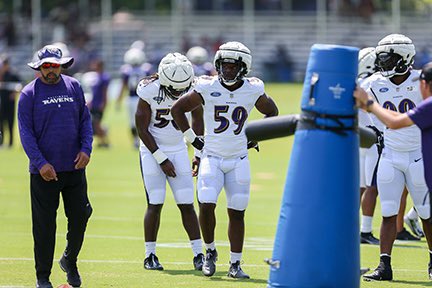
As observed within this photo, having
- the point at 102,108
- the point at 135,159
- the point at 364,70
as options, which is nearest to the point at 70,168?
the point at 364,70

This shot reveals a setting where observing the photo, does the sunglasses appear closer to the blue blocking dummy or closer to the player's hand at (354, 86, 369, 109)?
the blue blocking dummy

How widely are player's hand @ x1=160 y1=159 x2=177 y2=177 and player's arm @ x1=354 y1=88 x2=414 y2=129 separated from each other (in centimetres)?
Answer: 300

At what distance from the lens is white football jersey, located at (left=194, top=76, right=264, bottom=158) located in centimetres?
1005

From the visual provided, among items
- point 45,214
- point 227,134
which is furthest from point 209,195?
point 45,214

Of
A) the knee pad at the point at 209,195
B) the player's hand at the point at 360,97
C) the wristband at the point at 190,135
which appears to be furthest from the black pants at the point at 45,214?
the player's hand at the point at 360,97

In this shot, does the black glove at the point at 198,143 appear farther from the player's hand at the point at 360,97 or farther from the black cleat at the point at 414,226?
the black cleat at the point at 414,226

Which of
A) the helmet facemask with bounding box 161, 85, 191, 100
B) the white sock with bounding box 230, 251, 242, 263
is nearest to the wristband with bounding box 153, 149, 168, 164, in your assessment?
the helmet facemask with bounding box 161, 85, 191, 100

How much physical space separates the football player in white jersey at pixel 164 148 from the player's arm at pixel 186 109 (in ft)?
1.29

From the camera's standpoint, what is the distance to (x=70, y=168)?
9188mm

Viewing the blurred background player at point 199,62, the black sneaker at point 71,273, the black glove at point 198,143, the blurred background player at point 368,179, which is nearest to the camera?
the black sneaker at point 71,273

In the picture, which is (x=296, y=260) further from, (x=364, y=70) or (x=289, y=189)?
(x=364, y=70)

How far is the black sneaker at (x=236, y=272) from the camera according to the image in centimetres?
991

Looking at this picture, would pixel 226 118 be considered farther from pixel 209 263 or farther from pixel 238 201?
pixel 209 263

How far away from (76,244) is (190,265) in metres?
1.62
